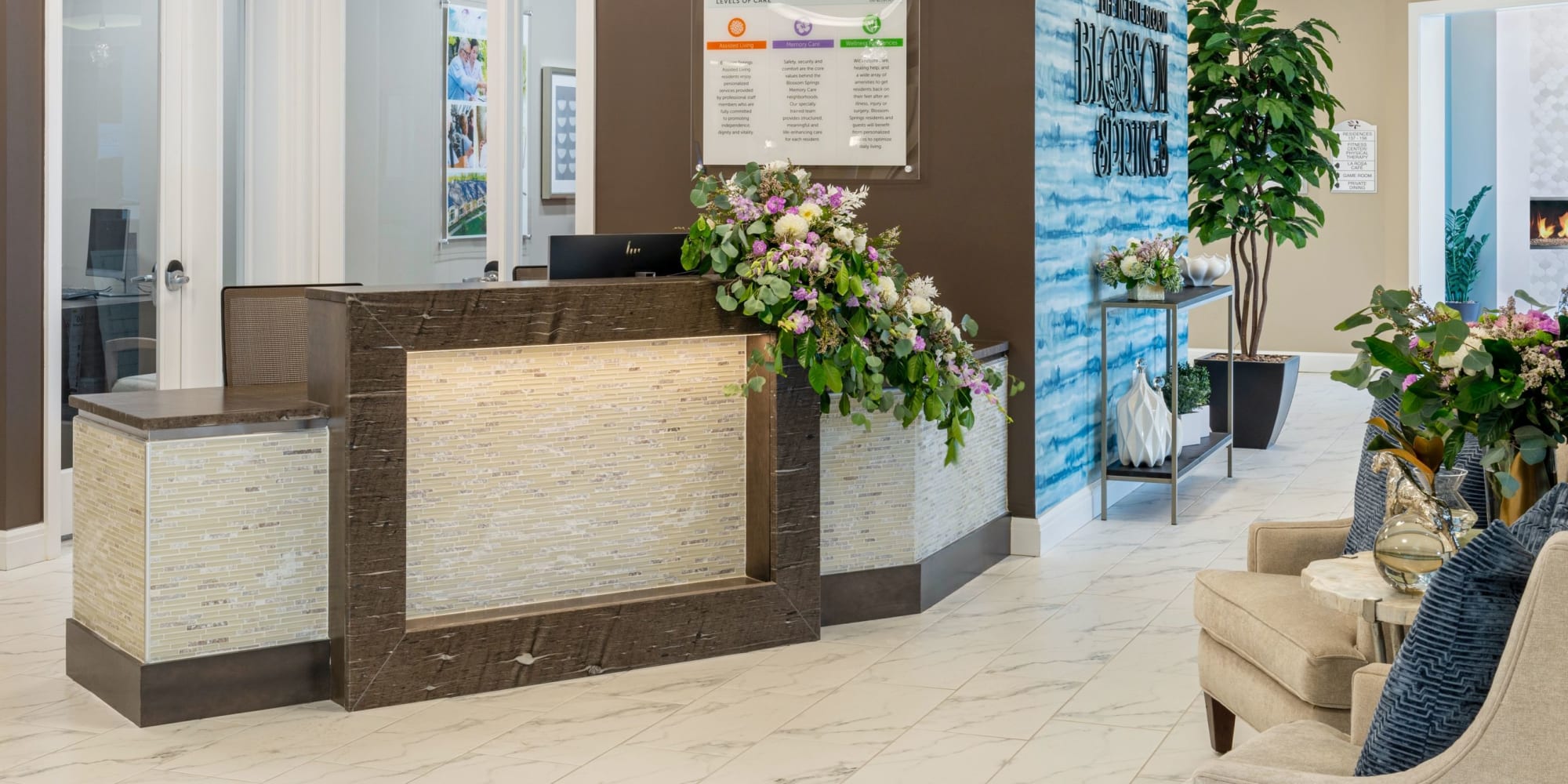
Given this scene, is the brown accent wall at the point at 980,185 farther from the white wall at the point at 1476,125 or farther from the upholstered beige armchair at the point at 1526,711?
the white wall at the point at 1476,125

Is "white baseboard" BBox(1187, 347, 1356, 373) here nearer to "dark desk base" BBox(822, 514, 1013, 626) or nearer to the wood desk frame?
"dark desk base" BBox(822, 514, 1013, 626)

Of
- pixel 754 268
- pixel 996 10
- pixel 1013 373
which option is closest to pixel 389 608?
pixel 754 268

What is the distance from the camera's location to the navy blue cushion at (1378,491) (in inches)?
129

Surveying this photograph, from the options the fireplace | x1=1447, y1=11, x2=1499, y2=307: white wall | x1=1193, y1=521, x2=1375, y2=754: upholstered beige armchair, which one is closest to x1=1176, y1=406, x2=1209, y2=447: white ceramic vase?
x1=1193, y1=521, x2=1375, y2=754: upholstered beige armchair

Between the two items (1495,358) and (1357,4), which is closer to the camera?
(1495,358)

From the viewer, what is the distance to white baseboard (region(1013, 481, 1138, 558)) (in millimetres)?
5664

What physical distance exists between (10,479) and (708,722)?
303 cm

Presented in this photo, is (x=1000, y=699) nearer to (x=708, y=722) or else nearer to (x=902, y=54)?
(x=708, y=722)

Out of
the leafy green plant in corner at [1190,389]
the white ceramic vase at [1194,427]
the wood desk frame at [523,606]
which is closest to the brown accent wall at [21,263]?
the wood desk frame at [523,606]

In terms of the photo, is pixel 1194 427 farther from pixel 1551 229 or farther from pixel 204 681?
pixel 1551 229

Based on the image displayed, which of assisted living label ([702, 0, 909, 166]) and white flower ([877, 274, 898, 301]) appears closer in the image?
white flower ([877, 274, 898, 301])

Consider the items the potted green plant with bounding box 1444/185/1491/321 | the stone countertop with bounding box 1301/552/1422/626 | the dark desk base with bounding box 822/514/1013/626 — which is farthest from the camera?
the potted green plant with bounding box 1444/185/1491/321

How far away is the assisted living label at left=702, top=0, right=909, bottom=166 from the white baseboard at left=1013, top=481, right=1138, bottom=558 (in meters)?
1.43

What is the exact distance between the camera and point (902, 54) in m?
5.57
